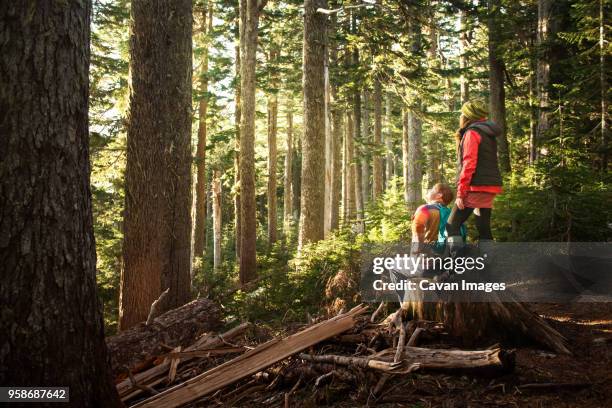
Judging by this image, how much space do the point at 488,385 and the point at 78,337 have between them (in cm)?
315

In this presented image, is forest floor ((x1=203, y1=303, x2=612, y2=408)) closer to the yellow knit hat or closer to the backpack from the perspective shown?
the backpack

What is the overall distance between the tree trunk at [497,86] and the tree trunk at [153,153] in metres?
11.6

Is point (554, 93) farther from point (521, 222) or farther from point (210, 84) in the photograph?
point (210, 84)

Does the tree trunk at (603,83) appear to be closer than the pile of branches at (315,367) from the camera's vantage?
No

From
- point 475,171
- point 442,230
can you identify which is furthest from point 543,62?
point 442,230

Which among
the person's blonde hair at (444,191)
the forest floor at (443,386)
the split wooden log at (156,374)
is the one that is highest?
the person's blonde hair at (444,191)

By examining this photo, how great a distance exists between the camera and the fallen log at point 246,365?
377cm

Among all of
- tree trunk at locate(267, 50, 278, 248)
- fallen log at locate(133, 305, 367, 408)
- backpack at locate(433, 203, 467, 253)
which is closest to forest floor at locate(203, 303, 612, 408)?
fallen log at locate(133, 305, 367, 408)

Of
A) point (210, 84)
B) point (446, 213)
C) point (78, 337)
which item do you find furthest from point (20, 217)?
point (210, 84)

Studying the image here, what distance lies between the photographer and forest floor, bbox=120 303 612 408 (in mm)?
3432

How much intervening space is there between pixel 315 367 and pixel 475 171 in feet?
9.85

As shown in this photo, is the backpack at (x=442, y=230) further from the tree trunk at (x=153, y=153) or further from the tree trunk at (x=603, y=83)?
the tree trunk at (x=603, y=83)

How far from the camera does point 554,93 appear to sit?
12.1 meters

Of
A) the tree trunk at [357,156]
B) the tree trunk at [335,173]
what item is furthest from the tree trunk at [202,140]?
the tree trunk at [357,156]
